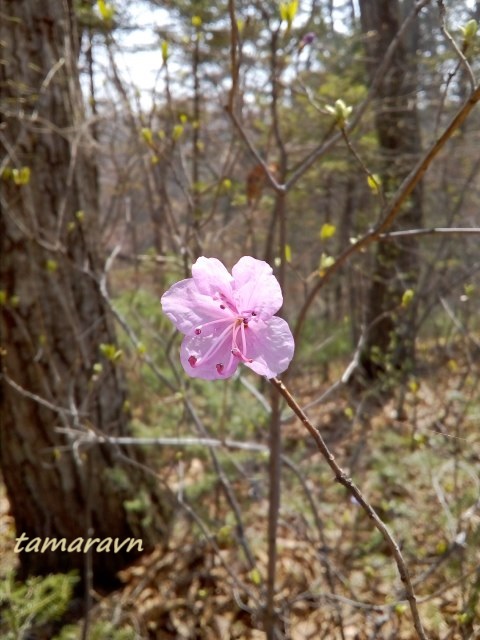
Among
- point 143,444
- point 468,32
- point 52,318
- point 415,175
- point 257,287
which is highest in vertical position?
point 468,32

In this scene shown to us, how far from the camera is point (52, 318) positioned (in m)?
2.80

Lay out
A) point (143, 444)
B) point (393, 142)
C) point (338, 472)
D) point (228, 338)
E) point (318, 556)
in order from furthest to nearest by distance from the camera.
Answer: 1. point (393, 142)
2. point (143, 444)
3. point (318, 556)
4. point (228, 338)
5. point (338, 472)

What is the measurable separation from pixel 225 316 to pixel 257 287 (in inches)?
4.5

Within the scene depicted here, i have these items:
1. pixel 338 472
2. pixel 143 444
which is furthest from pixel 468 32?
pixel 143 444

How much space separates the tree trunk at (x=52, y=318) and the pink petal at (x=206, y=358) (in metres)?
1.57

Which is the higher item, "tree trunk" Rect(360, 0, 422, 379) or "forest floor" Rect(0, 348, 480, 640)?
"tree trunk" Rect(360, 0, 422, 379)

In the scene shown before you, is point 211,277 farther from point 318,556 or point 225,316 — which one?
point 318,556

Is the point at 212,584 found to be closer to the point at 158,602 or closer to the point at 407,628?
the point at 158,602

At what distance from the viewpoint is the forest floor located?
231 cm

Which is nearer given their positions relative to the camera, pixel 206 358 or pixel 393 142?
pixel 206 358

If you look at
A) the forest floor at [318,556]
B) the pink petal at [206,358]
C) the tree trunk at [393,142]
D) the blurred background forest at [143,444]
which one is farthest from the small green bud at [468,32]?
the tree trunk at [393,142]

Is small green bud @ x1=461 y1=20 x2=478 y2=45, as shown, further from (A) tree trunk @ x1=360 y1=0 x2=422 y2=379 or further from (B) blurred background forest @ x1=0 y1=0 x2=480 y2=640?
(A) tree trunk @ x1=360 y1=0 x2=422 y2=379

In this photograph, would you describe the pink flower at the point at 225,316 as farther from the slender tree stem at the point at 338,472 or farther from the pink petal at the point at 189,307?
the slender tree stem at the point at 338,472

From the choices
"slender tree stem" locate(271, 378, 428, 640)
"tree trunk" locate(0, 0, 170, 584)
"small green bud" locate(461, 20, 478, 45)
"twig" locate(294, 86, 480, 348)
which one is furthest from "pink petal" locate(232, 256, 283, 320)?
"tree trunk" locate(0, 0, 170, 584)
